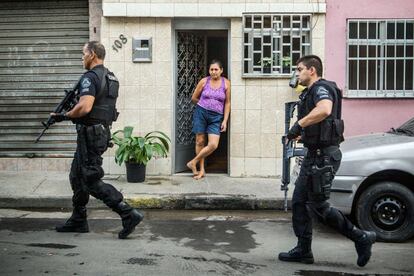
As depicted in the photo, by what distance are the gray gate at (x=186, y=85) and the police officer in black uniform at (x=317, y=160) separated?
194 inches

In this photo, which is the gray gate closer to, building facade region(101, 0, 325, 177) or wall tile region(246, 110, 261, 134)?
building facade region(101, 0, 325, 177)

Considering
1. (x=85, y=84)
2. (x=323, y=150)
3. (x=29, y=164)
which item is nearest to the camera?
(x=323, y=150)

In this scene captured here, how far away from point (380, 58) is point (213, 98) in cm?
266

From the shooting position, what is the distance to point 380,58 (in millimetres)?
10508

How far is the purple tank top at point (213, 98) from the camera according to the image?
33.4 feet

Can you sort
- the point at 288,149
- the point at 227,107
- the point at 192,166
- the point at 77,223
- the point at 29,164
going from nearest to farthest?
the point at 288,149, the point at 77,223, the point at 227,107, the point at 192,166, the point at 29,164

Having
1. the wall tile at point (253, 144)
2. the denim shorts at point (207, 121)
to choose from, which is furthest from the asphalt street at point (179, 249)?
the wall tile at point (253, 144)

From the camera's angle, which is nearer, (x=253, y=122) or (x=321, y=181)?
(x=321, y=181)

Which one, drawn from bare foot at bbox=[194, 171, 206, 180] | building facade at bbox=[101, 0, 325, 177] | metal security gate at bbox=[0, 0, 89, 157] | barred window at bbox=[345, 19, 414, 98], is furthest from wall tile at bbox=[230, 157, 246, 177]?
metal security gate at bbox=[0, 0, 89, 157]

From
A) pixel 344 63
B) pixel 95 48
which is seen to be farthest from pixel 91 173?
pixel 344 63

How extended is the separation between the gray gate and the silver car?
428 cm

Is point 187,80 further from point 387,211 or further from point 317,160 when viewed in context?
point 317,160

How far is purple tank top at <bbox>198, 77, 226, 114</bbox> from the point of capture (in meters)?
10.2

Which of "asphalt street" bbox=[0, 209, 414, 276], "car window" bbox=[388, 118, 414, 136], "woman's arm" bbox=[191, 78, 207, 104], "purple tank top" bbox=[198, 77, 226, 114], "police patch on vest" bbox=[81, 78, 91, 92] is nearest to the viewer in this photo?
"asphalt street" bbox=[0, 209, 414, 276]
